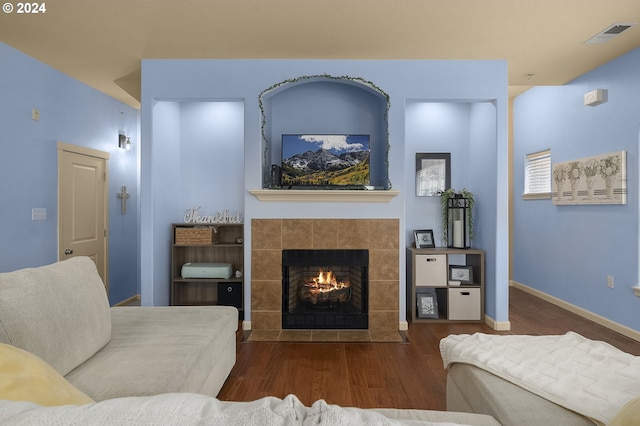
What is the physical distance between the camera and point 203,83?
388 cm

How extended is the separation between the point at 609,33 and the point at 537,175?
2.42 m

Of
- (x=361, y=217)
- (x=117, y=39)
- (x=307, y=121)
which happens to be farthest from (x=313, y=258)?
(x=117, y=39)

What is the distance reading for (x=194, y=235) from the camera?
169 inches

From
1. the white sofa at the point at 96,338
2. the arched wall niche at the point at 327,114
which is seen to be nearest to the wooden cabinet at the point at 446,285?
the arched wall niche at the point at 327,114

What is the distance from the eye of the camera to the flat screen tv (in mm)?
3992

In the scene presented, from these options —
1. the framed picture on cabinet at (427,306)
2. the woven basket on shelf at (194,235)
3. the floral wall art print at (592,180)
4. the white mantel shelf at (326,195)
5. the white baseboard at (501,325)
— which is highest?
the floral wall art print at (592,180)

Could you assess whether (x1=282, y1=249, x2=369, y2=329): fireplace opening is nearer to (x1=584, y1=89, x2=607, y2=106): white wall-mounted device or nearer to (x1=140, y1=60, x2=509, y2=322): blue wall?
(x1=140, y1=60, x2=509, y2=322): blue wall

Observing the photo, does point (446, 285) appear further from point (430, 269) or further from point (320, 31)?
point (320, 31)

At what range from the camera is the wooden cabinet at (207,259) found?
4.30 meters

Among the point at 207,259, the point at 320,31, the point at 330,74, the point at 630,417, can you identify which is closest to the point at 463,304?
the point at 330,74

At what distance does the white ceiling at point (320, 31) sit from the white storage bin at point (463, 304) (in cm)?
244

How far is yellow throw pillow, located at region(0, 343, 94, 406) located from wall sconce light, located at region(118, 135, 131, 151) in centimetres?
477

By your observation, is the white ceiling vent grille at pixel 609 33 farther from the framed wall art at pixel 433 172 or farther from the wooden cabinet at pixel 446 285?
the wooden cabinet at pixel 446 285

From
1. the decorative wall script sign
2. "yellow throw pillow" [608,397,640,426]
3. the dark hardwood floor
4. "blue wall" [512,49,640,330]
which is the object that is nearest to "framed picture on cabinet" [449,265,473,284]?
the dark hardwood floor
